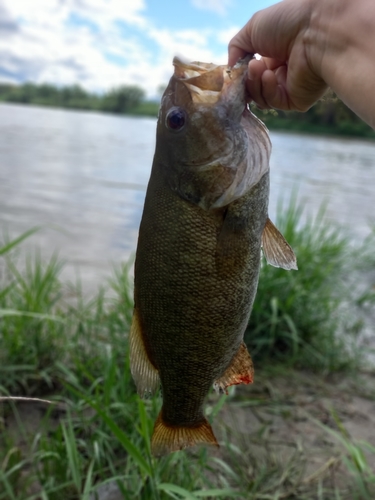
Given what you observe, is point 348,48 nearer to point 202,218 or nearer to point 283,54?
point 283,54

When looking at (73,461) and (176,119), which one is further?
(73,461)

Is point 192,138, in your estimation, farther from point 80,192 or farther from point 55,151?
point 55,151

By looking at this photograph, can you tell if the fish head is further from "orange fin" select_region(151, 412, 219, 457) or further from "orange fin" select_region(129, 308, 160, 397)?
"orange fin" select_region(151, 412, 219, 457)

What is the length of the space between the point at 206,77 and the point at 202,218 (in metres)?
0.53

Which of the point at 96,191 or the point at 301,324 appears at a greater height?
the point at 301,324

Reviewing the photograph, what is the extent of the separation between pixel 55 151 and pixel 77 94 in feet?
292

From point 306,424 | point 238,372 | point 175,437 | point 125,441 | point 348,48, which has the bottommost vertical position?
point 306,424

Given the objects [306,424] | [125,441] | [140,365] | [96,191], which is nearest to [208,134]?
[140,365]

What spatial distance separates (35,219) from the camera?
1055cm

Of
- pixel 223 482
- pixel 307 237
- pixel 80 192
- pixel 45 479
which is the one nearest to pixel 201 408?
pixel 223 482

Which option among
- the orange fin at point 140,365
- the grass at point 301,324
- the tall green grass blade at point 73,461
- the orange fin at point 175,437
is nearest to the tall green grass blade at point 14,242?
the tall green grass blade at point 73,461

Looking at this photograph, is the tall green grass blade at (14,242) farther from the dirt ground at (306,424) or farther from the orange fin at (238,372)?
the dirt ground at (306,424)

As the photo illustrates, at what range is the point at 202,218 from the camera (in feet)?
5.98

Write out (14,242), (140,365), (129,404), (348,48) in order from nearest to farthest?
1. (348,48)
2. (140,365)
3. (129,404)
4. (14,242)
